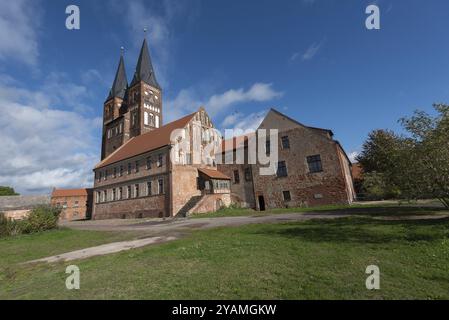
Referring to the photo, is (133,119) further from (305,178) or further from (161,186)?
(305,178)

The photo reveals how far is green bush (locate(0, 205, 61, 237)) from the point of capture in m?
19.2

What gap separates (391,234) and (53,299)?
10511 millimetres

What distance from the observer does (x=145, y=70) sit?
186 ft

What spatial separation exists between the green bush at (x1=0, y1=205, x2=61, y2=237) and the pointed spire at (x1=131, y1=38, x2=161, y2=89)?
39138 mm

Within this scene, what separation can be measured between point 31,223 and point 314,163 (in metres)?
26.0

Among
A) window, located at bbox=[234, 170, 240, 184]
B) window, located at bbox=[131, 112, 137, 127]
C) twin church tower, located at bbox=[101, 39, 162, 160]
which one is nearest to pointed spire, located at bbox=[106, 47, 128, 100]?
twin church tower, located at bbox=[101, 39, 162, 160]

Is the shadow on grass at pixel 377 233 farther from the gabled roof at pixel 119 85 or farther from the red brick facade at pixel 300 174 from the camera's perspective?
the gabled roof at pixel 119 85

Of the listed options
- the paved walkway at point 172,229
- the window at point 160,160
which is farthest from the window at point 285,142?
the window at point 160,160

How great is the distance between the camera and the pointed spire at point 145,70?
55.2 m

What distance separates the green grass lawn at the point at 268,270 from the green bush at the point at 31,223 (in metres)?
11.6

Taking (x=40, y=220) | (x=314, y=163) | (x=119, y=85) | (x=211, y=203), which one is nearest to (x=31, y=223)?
(x=40, y=220)
